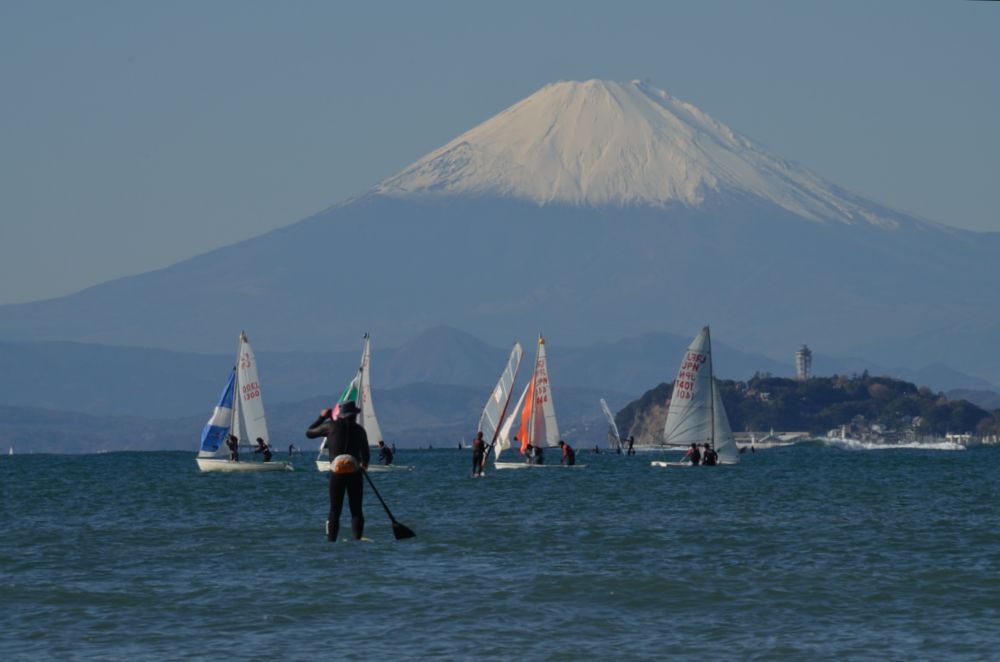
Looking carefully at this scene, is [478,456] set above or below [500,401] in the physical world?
below

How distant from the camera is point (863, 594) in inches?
1375

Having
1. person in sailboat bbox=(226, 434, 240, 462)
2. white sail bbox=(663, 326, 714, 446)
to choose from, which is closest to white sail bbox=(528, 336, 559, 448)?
white sail bbox=(663, 326, 714, 446)

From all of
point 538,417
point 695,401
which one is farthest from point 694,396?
point 538,417

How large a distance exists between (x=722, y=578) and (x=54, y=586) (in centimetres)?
1182

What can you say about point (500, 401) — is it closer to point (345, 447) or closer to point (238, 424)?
point (238, 424)

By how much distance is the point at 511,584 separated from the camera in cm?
3638

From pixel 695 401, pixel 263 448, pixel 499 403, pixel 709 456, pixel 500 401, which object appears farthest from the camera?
pixel 709 456

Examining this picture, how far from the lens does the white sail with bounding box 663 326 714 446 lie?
11256 cm

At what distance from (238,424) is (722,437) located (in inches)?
1117

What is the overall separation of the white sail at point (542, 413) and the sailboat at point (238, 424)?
13.5m

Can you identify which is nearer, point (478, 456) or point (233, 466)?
point (478, 456)

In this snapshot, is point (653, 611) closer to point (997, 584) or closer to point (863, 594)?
point (863, 594)

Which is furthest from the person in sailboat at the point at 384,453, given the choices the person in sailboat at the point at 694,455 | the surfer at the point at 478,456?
the person in sailboat at the point at 694,455

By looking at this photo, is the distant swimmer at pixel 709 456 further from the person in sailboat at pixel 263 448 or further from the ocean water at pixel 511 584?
the ocean water at pixel 511 584
